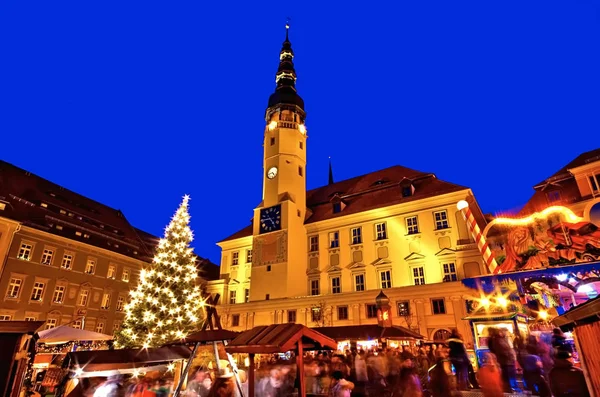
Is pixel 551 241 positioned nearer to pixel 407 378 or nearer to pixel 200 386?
pixel 407 378

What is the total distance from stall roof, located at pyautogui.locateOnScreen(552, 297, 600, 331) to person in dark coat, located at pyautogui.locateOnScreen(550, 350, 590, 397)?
1.15 meters

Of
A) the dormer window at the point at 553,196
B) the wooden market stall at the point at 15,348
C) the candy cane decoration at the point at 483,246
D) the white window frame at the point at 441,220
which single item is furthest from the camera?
the white window frame at the point at 441,220

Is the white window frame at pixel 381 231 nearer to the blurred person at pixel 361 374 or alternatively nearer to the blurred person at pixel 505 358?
the blurred person at pixel 505 358

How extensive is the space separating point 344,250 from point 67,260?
83.0 feet

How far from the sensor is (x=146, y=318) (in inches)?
591

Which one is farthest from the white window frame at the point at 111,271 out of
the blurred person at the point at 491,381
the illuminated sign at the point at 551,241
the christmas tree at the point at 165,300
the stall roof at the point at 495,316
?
the blurred person at the point at 491,381

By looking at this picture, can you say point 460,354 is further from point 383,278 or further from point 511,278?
point 383,278

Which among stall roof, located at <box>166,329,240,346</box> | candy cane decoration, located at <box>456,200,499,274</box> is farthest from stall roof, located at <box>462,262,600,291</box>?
stall roof, located at <box>166,329,240,346</box>

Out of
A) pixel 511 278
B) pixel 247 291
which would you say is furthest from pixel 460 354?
pixel 247 291

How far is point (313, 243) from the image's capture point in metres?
32.8

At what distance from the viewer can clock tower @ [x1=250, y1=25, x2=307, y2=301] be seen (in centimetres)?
3092

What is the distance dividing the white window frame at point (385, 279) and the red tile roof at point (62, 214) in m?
26.9

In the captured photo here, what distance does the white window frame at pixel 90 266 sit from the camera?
3259 centimetres

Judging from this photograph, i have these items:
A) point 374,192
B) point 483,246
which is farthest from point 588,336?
point 374,192
